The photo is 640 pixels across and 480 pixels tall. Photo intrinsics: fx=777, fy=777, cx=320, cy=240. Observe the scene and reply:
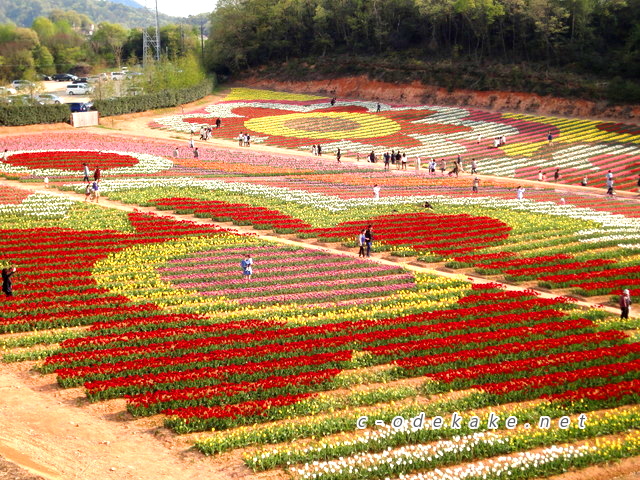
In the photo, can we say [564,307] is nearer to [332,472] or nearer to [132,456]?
[332,472]

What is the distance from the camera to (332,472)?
17.9 meters

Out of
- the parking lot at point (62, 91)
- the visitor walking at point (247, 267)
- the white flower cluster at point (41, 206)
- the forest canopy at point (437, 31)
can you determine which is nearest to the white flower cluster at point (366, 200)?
the white flower cluster at point (41, 206)

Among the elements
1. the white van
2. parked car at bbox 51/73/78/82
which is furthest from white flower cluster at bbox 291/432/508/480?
parked car at bbox 51/73/78/82

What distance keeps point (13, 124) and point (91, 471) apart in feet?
223

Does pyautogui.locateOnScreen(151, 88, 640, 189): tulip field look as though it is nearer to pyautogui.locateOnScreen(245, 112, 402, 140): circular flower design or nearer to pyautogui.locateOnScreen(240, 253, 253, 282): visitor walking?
pyautogui.locateOnScreen(245, 112, 402, 140): circular flower design

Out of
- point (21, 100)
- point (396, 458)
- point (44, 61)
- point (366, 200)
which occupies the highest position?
point (44, 61)

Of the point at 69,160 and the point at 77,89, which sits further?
the point at 77,89

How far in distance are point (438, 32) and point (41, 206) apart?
8549cm

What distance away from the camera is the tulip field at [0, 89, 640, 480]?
2008 centimetres

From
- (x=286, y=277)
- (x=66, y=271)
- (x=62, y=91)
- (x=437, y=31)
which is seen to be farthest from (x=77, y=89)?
(x=286, y=277)

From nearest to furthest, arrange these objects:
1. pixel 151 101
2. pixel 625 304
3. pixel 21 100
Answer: pixel 625 304, pixel 21 100, pixel 151 101

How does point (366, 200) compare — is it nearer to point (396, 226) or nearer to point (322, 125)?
point (396, 226)

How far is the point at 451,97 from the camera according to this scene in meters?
104

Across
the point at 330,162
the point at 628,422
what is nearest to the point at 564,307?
the point at 628,422
